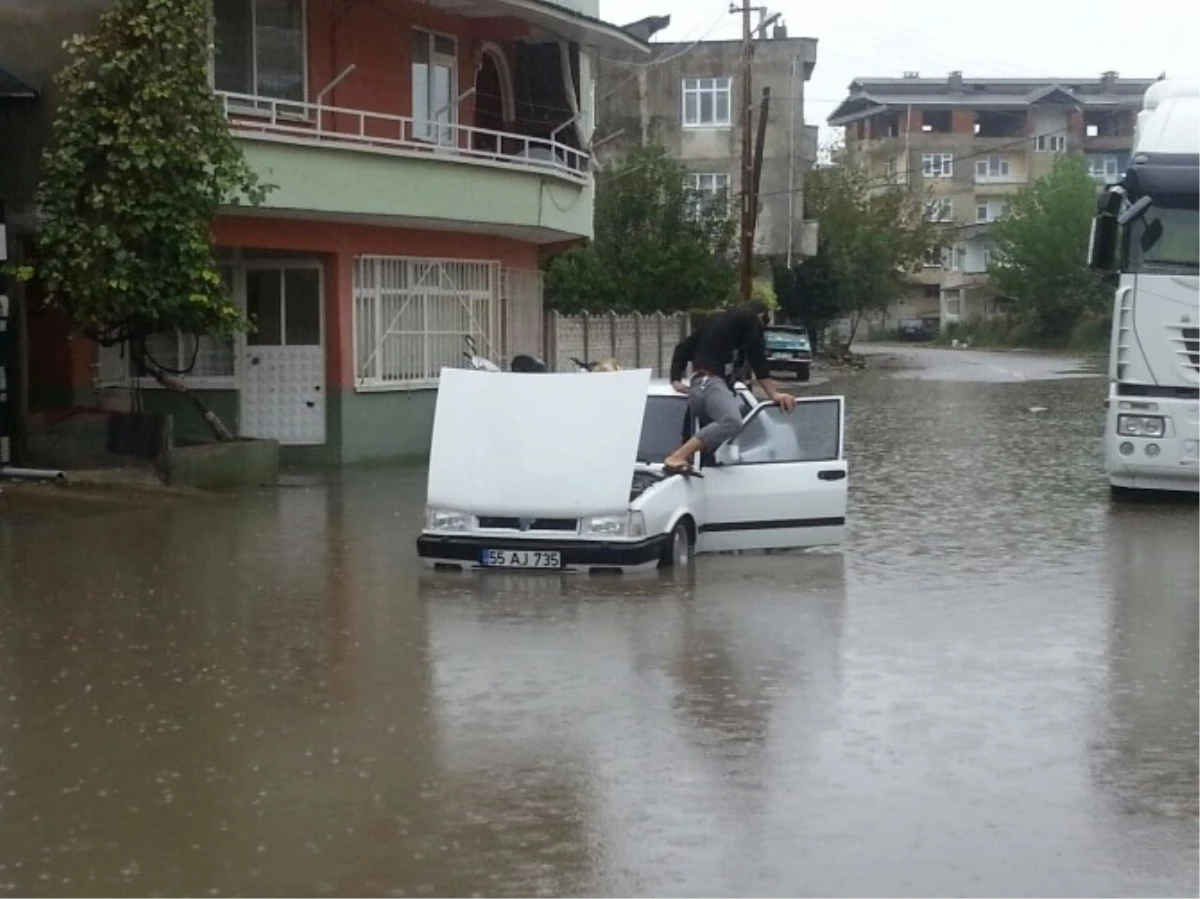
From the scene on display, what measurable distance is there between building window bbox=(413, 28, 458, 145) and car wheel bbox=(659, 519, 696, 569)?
41.2ft

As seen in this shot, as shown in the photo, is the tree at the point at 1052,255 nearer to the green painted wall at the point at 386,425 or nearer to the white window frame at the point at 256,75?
the green painted wall at the point at 386,425

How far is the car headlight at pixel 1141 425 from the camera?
1873 cm

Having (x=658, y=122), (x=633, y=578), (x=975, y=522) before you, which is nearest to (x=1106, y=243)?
(x=975, y=522)

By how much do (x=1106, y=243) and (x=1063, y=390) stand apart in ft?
87.2

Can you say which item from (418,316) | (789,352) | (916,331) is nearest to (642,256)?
(789,352)

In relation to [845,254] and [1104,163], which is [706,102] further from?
[1104,163]

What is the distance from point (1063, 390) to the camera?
44.6m

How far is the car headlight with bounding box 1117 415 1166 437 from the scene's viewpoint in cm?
1873

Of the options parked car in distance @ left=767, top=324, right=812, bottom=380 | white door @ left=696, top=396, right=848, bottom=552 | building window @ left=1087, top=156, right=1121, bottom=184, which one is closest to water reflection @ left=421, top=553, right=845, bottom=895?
white door @ left=696, top=396, right=848, bottom=552

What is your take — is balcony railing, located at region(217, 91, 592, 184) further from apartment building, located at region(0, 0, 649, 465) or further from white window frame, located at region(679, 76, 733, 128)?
white window frame, located at region(679, 76, 733, 128)

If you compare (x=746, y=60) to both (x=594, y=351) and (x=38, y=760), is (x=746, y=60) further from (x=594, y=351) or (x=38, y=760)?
(x=38, y=760)

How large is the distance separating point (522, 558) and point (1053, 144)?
104 m

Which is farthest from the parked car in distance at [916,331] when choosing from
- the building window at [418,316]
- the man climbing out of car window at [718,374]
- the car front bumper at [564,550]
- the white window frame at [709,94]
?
the car front bumper at [564,550]

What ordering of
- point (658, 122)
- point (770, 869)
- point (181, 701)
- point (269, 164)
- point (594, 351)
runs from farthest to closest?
point (658, 122)
point (594, 351)
point (269, 164)
point (181, 701)
point (770, 869)
